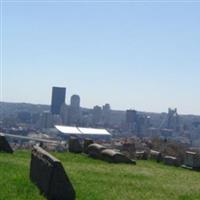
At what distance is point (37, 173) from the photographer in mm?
12336

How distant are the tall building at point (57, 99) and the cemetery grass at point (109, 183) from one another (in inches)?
4069

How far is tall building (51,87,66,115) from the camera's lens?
121 metres

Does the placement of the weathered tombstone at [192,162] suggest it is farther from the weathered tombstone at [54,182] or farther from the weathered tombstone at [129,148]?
the weathered tombstone at [54,182]

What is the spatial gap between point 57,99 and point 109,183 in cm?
11268

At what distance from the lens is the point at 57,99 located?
125 meters

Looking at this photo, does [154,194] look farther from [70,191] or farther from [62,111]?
[62,111]

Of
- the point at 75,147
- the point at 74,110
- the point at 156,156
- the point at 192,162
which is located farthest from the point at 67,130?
the point at 74,110

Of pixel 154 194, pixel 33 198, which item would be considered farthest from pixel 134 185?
pixel 33 198

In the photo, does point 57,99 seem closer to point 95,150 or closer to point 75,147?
point 75,147

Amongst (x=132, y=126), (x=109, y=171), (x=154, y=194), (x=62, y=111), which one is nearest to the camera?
(x=154, y=194)

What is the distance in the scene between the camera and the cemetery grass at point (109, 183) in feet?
37.9

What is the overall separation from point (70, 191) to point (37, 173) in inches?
60.5

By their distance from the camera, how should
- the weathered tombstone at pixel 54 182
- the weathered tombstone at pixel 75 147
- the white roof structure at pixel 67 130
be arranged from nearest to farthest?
the weathered tombstone at pixel 54 182
the weathered tombstone at pixel 75 147
the white roof structure at pixel 67 130

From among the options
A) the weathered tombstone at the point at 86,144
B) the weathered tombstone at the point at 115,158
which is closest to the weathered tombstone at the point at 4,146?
the weathered tombstone at the point at 115,158
